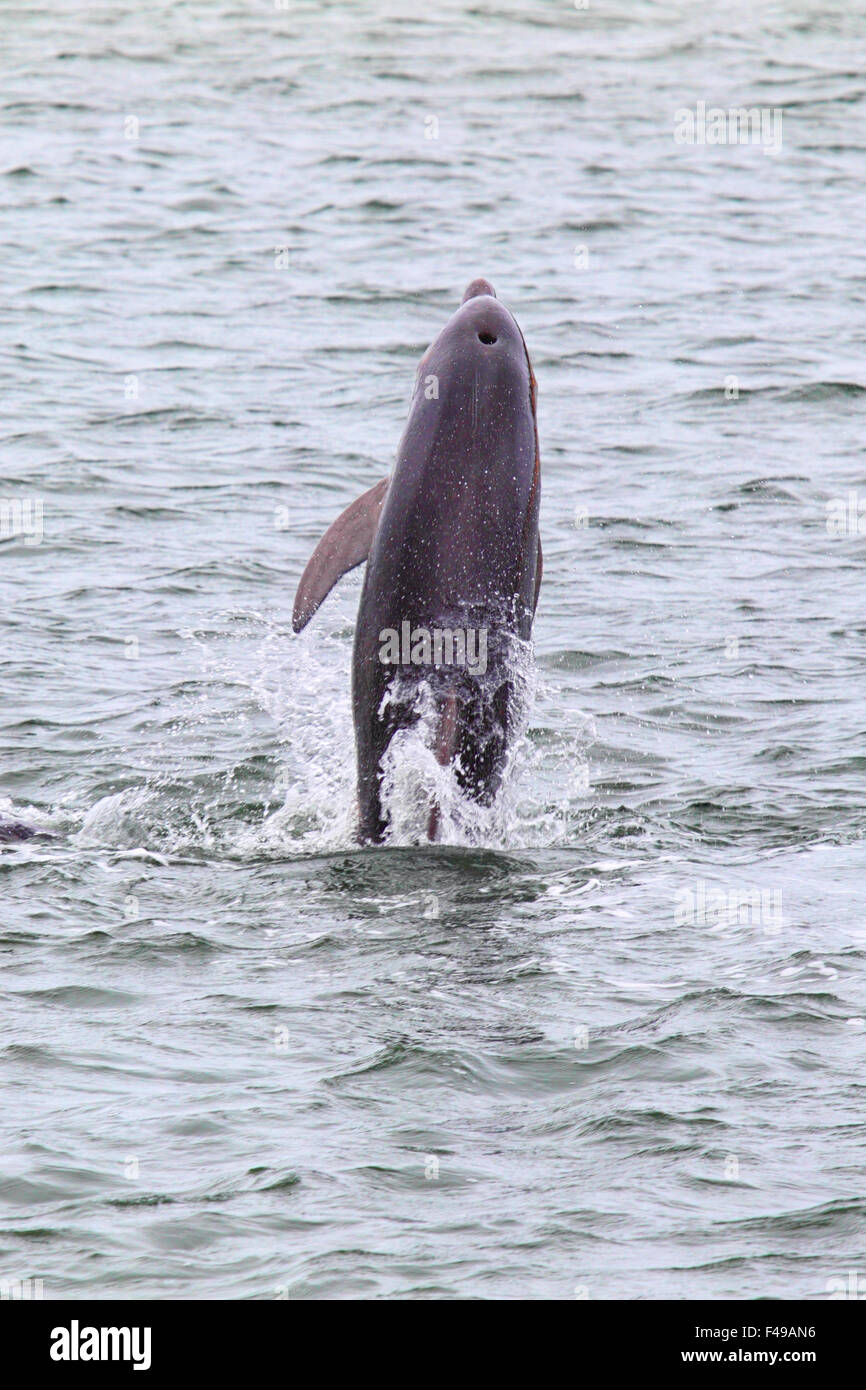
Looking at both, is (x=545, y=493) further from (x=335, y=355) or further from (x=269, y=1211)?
(x=269, y=1211)

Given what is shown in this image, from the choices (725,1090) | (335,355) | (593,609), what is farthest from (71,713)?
(335,355)

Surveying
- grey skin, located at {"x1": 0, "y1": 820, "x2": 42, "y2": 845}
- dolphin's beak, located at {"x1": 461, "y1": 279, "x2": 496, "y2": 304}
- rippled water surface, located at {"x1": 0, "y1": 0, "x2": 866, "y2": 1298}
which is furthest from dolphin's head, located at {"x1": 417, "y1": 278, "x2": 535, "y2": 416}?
grey skin, located at {"x1": 0, "y1": 820, "x2": 42, "y2": 845}

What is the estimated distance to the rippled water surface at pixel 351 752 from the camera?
24.2ft

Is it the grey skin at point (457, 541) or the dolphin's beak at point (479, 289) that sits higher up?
the dolphin's beak at point (479, 289)

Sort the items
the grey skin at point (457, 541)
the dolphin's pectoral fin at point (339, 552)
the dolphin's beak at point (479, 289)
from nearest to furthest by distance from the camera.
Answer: the grey skin at point (457, 541), the dolphin's pectoral fin at point (339, 552), the dolphin's beak at point (479, 289)

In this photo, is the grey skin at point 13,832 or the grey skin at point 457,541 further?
the grey skin at point 13,832

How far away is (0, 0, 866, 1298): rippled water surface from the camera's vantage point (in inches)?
291

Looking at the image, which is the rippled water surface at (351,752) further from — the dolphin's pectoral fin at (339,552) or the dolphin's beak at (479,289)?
the dolphin's beak at (479,289)

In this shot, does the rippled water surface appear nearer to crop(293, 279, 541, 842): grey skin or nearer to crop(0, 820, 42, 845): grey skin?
crop(0, 820, 42, 845): grey skin

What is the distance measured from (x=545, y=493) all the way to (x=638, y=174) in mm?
15265

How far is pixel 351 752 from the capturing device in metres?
11.9

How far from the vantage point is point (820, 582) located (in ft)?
55.4

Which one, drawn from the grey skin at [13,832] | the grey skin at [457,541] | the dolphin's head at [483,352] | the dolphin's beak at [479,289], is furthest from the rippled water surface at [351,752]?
the dolphin's beak at [479,289]

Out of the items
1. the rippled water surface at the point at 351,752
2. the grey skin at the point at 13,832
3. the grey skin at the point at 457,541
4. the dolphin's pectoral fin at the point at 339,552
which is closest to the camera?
the rippled water surface at the point at 351,752
